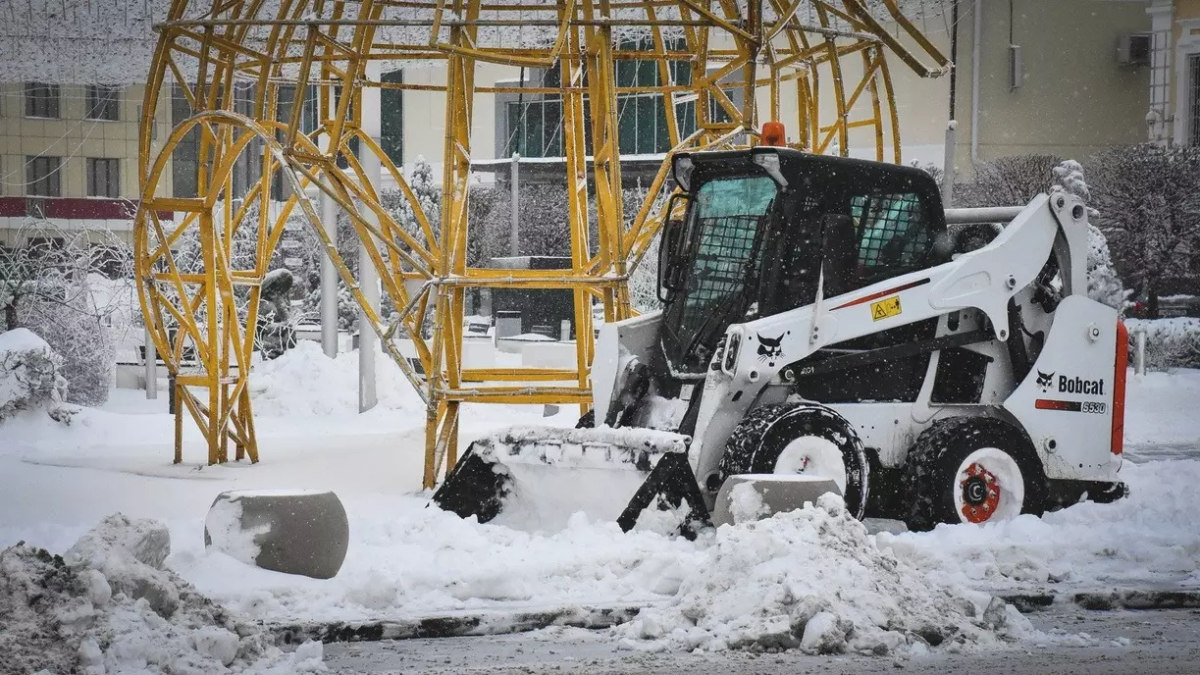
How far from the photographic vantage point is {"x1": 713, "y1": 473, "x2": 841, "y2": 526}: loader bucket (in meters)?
8.48

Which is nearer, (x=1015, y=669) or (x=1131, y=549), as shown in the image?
(x=1015, y=669)

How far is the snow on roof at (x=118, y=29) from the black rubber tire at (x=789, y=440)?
9.75 metres

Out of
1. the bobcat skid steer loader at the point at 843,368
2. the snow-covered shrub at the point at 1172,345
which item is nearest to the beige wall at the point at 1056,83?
the snow-covered shrub at the point at 1172,345

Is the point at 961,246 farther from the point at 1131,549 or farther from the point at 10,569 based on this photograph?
the point at 10,569

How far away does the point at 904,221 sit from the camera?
35.0 feet

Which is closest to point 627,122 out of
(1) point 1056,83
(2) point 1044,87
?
(2) point 1044,87

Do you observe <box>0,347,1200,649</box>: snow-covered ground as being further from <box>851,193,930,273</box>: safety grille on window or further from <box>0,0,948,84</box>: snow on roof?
<box>0,0,948,84</box>: snow on roof

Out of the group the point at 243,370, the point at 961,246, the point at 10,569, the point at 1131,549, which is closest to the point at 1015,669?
the point at 1131,549

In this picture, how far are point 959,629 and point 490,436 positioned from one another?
409 cm

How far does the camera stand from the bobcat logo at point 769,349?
32.0 feet

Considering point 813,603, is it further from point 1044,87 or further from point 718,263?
point 1044,87

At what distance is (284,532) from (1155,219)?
27.3 m

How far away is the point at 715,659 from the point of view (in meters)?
6.71

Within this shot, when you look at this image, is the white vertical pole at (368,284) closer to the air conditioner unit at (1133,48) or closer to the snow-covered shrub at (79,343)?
the snow-covered shrub at (79,343)
